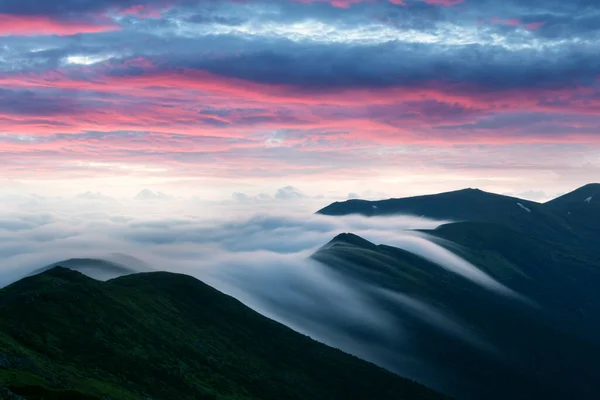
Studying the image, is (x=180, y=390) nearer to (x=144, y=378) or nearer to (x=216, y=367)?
(x=144, y=378)

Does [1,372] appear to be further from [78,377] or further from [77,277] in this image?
[77,277]

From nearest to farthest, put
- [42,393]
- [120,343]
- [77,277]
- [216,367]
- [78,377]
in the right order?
[42,393] < [78,377] < [120,343] < [216,367] < [77,277]

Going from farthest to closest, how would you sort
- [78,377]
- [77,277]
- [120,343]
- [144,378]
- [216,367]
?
[77,277] < [216,367] < [120,343] < [144,378] < [78,377]

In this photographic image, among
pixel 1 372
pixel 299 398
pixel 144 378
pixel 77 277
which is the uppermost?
pixel 77 277

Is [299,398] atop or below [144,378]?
below

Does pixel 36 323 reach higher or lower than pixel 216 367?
higher

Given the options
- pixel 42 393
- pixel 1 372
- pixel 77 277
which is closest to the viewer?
pixel 42 393

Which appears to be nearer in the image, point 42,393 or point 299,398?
point 42,393

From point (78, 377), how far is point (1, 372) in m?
28.3

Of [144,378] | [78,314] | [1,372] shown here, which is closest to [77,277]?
[78,314]

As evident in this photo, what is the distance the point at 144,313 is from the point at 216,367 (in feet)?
115

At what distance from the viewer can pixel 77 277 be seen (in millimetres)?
192250

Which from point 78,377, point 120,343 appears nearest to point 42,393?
point 78,377

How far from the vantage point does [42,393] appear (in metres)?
81.0
